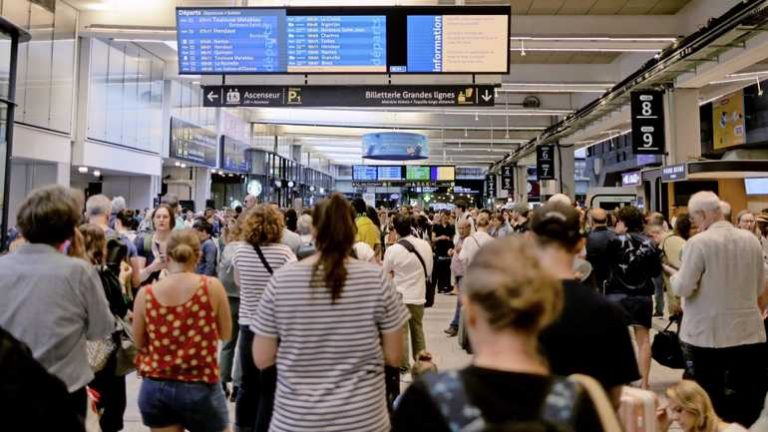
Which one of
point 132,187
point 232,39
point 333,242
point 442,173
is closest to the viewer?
point 333,242

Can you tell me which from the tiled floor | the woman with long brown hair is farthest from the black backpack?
the woman with long brown hair

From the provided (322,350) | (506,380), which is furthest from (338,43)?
(506,380)

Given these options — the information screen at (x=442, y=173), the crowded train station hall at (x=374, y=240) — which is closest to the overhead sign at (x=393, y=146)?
the crowded train station hall at (x=374, y=240)

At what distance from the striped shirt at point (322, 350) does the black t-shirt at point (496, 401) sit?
2.43ft

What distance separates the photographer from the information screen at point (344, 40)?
6320 mm

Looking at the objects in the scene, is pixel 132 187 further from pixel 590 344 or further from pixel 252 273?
pixel 590 344

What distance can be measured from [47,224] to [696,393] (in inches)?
113

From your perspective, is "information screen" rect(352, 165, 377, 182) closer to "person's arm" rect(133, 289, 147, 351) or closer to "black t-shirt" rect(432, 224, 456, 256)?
"black t-shirt" rect(432, 224, 456, 256)

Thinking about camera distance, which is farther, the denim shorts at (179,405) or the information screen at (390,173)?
the information screen at (390,173)

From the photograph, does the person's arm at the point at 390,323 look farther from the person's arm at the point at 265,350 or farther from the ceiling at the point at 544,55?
the ceiling at the point at 544,55

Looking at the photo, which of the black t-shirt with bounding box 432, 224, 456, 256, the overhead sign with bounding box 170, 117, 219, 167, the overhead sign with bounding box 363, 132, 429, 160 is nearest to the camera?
the black t-shirt with bounding box 432, 224, 456, 256

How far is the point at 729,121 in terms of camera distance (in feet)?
49.7

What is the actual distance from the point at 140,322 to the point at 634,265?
3.74 metres

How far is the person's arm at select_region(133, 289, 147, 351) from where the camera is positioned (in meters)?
2.43
